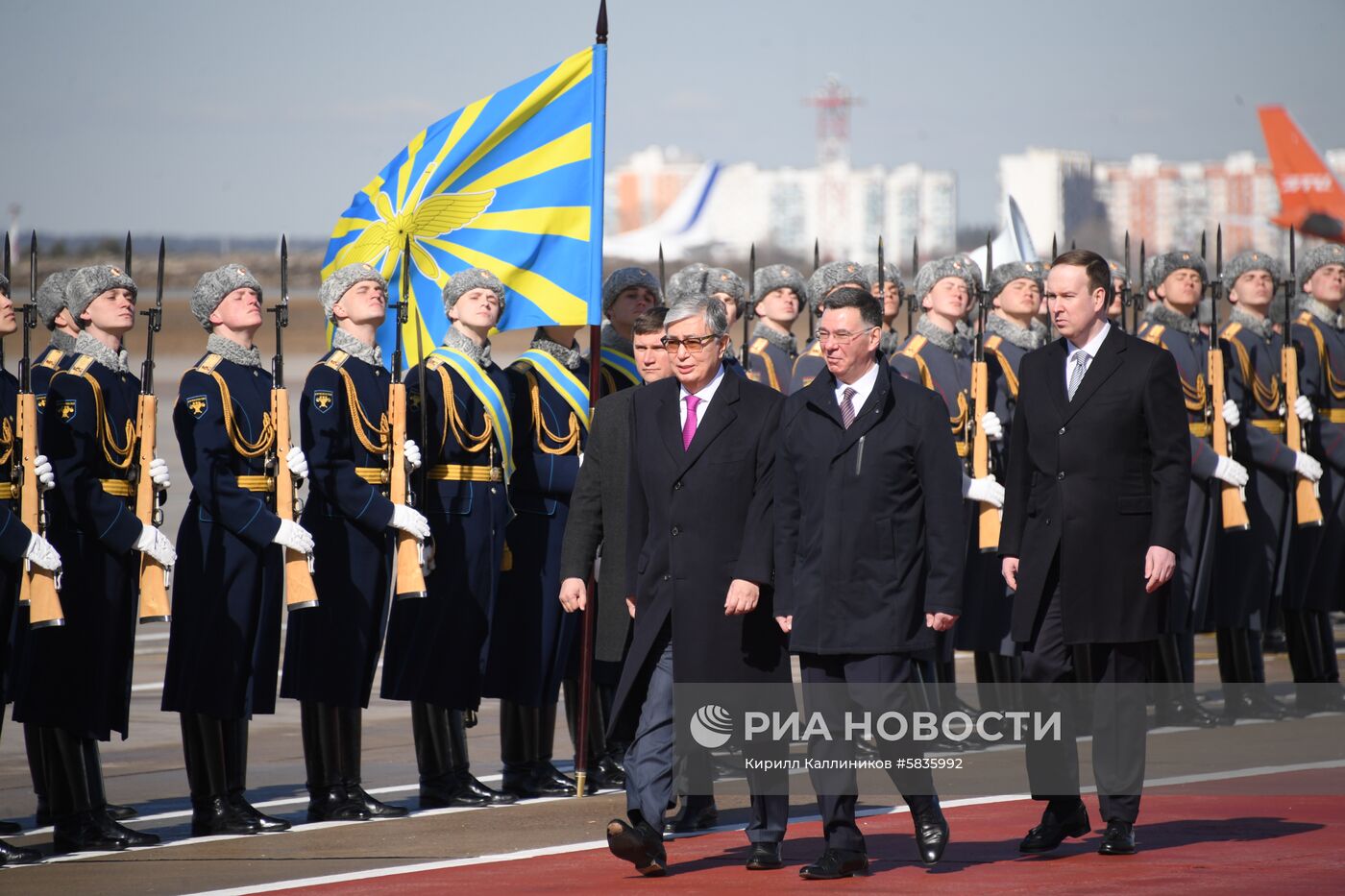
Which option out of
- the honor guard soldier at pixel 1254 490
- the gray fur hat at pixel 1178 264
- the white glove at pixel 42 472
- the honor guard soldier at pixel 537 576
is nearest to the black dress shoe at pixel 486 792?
the honor guard soldier at pixel 537 576

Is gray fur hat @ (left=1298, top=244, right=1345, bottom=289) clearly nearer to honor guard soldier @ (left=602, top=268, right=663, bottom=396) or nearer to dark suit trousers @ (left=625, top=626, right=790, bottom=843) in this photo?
honor guard soldier @ (left=602, top=268, right=663, bottom=396)

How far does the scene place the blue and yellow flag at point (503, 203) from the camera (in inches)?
344

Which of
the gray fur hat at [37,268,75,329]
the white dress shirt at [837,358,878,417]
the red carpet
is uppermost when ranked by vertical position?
the gray fur hat at [37,268,75,329]

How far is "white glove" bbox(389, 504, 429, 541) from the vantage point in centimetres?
808

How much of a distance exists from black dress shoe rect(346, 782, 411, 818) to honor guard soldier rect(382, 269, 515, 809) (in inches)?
8.9

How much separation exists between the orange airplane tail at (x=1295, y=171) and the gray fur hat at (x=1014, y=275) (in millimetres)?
33464

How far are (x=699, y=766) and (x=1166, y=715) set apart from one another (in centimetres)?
377

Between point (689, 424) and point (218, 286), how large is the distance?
2.11 metres

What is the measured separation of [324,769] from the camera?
8.12 meters

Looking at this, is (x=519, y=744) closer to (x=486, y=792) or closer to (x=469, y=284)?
(x=486, y=792)

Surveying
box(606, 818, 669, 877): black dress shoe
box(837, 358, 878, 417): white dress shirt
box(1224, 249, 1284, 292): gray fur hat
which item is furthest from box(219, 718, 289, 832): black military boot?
box(1224, 249, 1284, 292): gray fur hat

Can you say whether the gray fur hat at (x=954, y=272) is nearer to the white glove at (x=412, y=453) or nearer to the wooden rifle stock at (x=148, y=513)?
the white glove at (x=412, y=453)

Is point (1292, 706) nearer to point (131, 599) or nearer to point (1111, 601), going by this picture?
point (1111, 601)

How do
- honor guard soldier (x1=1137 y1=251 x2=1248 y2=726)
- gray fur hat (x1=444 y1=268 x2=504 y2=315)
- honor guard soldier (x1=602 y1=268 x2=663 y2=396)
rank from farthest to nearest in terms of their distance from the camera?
1. honor guard soldier (x1=1137 y1=251 x2=1248 y2=726)
2. honor guard soldier (x1=602 y1=268 x2=663 y2=396)
3. gray fur hat (x1=444 y1=268 x2=504 y2=315)
